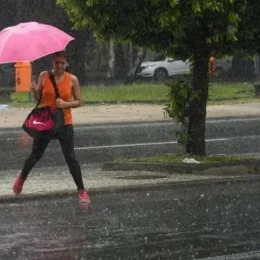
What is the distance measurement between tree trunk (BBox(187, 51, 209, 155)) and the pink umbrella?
3.58 metres

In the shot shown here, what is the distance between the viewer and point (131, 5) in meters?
13.4

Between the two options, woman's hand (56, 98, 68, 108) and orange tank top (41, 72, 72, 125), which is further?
orange tank top (41, 72, 72, 125)

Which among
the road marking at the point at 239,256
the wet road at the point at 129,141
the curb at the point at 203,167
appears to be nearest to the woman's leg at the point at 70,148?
the curb at the point at 203,167

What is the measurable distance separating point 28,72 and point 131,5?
16.1 meters

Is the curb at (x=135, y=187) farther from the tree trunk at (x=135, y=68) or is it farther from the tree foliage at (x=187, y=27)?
the tree trunk at (x=135, y=68)

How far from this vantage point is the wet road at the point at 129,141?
17.2m

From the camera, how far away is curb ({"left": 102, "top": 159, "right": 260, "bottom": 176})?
13.9 m

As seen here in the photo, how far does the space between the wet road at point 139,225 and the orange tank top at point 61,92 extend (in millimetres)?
1091

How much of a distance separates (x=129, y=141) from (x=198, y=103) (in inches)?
218

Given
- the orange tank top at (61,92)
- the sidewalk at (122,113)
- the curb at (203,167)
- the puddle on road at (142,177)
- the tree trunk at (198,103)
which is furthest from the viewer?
the sidewalk at (122,113)

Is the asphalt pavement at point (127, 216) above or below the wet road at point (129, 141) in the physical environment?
above

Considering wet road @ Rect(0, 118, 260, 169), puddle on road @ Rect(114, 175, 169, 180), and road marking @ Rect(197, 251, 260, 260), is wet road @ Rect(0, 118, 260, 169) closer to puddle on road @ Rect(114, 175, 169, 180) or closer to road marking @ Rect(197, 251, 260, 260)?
puddle on road @ Rect(114, 175, 169, 180)

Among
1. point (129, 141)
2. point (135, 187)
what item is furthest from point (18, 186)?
point (129, 141)

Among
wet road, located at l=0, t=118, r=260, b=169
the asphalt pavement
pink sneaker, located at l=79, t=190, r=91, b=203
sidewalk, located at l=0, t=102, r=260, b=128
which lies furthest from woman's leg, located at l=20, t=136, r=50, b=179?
sidewalk, located at l=0, t=102, r=260, b=128
